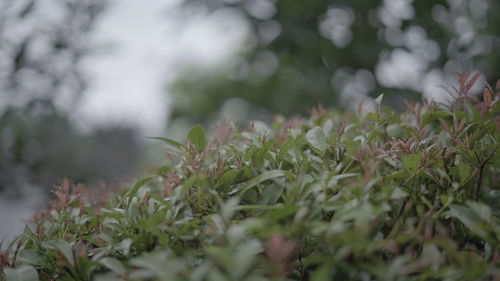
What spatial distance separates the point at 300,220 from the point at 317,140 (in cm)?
35

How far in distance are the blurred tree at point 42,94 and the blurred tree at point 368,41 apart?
146 centimetres

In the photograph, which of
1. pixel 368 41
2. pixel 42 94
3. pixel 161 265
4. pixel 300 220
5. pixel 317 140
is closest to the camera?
pixel 161 265

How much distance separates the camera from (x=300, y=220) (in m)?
0.83

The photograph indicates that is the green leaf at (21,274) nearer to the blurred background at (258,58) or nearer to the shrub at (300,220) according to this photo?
the shrub at (300,220)

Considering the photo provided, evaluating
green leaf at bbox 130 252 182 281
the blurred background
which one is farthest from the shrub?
the blurred background

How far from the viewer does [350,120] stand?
5.47 feet

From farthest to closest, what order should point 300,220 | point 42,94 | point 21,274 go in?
point 42,94
point 21,274
point 300,220

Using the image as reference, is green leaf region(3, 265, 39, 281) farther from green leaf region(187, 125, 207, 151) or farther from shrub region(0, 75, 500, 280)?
green leaf region(187, 125, 207, 151)

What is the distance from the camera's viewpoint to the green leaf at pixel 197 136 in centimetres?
117

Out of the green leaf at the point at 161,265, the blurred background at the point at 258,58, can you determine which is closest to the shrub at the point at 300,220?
the green leaf at the point at 161,265

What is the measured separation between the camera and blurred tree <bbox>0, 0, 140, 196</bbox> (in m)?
3.10

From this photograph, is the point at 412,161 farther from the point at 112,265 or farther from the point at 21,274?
the point at 21,274

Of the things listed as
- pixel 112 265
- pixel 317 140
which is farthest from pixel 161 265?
pixel 317 140

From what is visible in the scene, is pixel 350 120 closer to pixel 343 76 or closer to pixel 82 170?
pixel 82 170
